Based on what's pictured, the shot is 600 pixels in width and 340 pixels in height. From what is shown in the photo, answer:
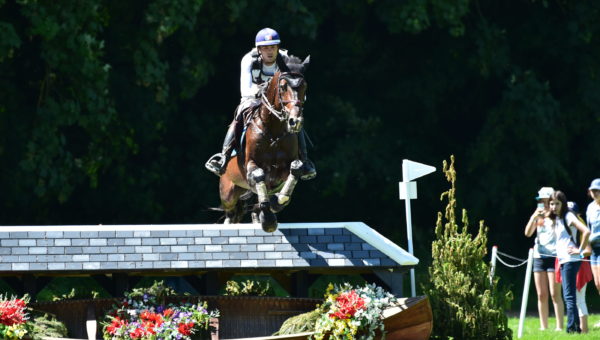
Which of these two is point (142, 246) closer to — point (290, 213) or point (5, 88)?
point (5, 88)

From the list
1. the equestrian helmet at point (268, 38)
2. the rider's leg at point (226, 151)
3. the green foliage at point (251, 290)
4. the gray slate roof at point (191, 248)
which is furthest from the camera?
the green foliage at point (251, 290)

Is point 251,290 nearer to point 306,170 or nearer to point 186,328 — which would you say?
point 306,170

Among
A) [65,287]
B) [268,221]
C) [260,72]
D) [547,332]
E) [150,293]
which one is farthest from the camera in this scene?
[65,287]

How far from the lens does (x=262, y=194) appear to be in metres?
11.6

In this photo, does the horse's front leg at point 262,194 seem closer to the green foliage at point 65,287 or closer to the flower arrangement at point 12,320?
the flower arrangement at point 12,320

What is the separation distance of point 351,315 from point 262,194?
178cm

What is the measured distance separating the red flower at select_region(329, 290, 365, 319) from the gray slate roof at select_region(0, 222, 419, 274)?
1.71 feet

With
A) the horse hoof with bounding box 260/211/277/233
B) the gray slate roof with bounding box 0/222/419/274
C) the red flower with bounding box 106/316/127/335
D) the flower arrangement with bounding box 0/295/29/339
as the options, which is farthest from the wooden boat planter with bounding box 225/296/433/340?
the flower arrangement with bounding box 0/295/29/339

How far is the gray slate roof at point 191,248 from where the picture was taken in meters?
10.8

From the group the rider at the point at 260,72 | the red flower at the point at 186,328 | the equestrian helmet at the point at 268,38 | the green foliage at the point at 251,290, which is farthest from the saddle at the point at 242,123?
the red flower at the point at 186,328

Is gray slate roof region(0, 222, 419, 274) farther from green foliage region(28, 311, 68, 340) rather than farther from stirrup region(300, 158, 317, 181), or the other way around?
stirrup region(300, 158, 317, 181)

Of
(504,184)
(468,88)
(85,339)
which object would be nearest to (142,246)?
(85,339)

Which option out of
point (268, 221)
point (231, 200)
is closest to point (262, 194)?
point (268, 221)

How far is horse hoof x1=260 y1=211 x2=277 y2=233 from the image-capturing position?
36.6 feet
